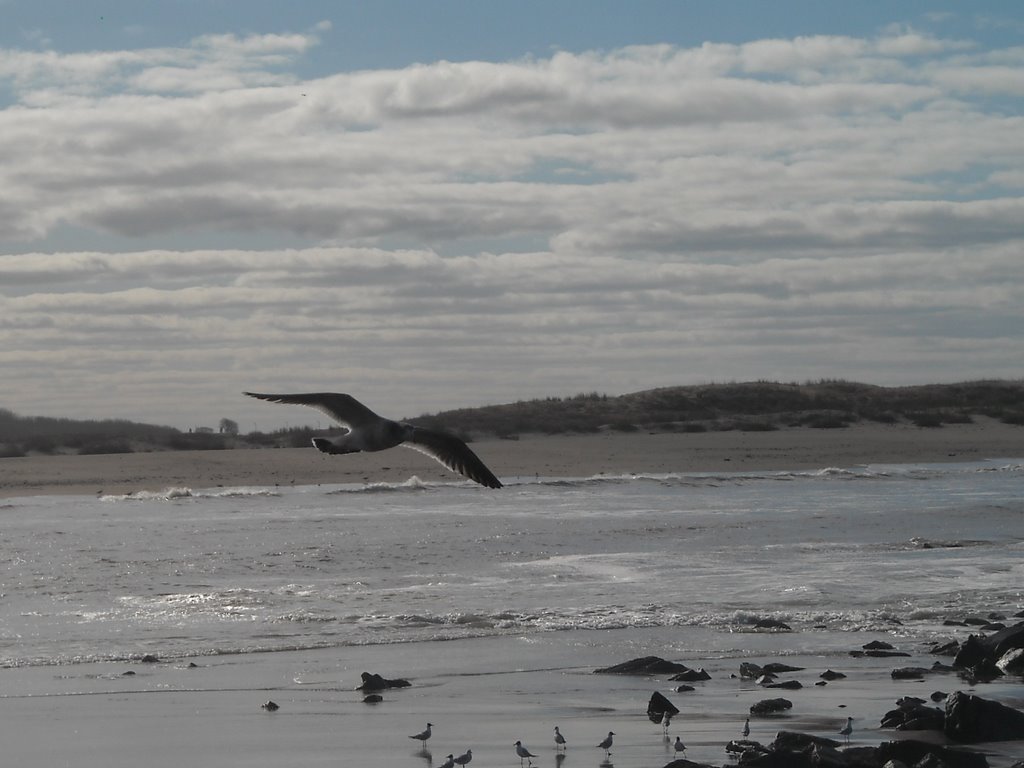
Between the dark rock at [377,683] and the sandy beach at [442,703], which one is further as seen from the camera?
the dark rock at [377,683]

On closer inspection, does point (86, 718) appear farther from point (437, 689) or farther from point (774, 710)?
point (774, 710)

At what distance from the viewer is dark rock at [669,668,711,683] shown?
11.2 metres

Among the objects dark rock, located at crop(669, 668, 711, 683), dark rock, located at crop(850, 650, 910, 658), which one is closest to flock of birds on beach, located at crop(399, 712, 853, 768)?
dark rock, located at crop(669, 668, 711, 683)

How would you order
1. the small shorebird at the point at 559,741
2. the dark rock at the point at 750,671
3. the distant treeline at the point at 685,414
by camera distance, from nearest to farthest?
the small shorebird at the point at 559,741 < the dark rock at the point at 750,671 < the distant treeline at the point at 685,414

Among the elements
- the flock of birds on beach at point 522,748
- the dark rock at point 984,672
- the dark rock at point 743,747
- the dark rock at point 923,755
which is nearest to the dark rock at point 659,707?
the flock of birds on beach at point 522,748

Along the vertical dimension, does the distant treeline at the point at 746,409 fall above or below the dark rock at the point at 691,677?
above

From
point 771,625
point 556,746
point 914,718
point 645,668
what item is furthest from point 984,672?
point 556,746

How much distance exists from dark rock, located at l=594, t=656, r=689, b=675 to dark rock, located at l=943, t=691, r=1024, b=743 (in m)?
2.84

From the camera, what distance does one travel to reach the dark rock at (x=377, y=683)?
35.7 feet

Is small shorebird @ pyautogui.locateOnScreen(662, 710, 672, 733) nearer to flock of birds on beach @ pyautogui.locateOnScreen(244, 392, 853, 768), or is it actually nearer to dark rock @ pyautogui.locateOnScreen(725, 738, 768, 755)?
dark rock @ pyautogui.locateOnScreen(725, 738, 768, 755)

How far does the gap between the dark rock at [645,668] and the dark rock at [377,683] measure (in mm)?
1640


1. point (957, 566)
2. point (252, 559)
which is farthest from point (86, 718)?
point (957, 566)

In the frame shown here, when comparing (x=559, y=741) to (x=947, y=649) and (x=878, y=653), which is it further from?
(x=947, y=649)

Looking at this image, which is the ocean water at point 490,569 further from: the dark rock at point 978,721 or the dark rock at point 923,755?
the dark rock at point 923,755
